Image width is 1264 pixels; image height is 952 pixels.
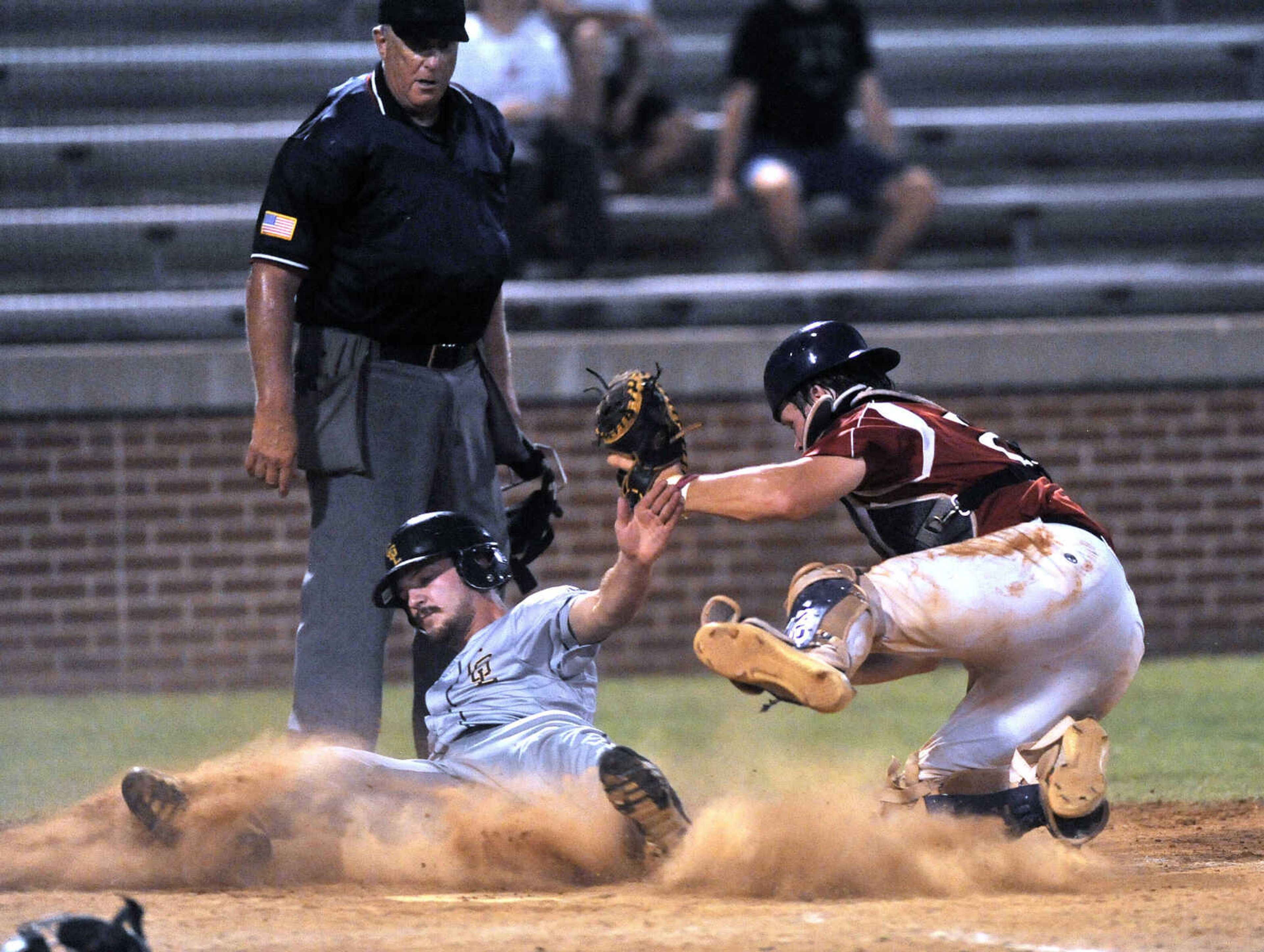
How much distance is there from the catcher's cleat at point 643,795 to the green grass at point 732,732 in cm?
125

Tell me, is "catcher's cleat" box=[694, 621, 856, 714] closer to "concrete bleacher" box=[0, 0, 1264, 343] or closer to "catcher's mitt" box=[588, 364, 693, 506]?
"catcher's mitt" box=[588, 364, 693, 506]

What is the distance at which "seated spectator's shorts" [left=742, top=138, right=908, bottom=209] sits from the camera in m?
9.78

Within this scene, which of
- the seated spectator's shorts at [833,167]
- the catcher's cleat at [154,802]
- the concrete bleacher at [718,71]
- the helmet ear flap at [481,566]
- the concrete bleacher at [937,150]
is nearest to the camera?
the catcher's cleat at [154,802]

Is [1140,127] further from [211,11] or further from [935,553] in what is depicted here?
[935,553]

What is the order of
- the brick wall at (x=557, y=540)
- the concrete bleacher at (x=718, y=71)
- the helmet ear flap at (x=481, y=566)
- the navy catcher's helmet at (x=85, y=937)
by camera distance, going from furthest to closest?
the concrete bleacher at (x=718, y=71) → the brick wall at (x=557, y=540) → the helmet ear flap at (x=481, y=566) → the navy catcher's helmet at (x=85, y=937)

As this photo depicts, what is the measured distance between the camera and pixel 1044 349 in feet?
29.6

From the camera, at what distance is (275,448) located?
446 cm

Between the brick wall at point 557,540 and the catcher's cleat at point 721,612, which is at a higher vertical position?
the catcher's cleat at point 721,612

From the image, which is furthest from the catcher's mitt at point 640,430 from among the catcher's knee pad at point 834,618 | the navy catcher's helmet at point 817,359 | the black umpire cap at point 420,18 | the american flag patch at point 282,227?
the black umpire cap at point 420,18

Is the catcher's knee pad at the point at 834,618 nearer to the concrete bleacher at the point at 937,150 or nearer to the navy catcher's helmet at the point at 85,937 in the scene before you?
the navy catcher's helmet at the point at 85,937

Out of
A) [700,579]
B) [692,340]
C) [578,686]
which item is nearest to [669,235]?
[692,340]

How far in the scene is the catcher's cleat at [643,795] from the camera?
151 inches

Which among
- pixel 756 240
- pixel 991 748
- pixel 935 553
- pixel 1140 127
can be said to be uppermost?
pixel 1140 127

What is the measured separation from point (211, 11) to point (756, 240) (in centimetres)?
416
